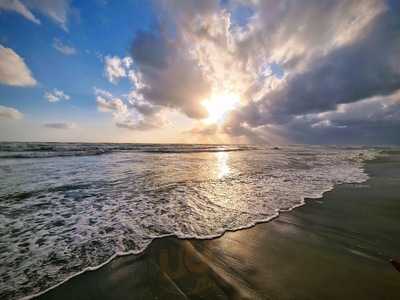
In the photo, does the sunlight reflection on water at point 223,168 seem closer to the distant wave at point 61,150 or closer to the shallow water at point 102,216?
the shallow water at point 102,216

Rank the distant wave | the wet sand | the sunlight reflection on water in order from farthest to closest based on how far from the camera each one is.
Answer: the distant wave → the sunlight reflection on water → the wet sand

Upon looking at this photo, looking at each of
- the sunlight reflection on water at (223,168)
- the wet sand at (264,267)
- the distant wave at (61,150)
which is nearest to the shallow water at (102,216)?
the wet sand at (264,267)

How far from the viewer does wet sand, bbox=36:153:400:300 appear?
2.49 m

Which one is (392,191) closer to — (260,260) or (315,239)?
(315,239)

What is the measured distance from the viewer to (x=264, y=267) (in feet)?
9.82

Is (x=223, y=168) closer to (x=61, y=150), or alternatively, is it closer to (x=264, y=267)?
(x=264, y=267)

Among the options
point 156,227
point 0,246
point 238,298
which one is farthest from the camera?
point 156,227

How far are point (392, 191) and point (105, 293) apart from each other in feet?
→ 36.5

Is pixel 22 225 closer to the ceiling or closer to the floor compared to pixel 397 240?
closer to the floor

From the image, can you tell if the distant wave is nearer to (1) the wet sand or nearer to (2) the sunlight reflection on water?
(2) the sunlight reflection on water

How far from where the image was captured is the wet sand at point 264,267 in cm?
249

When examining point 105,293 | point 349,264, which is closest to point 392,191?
point 349,264

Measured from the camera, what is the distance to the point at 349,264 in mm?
3064

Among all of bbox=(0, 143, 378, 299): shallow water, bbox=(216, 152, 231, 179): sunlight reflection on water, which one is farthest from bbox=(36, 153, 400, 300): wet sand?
bbox=(216, 152, 231, 179): sunlight reflection on water
